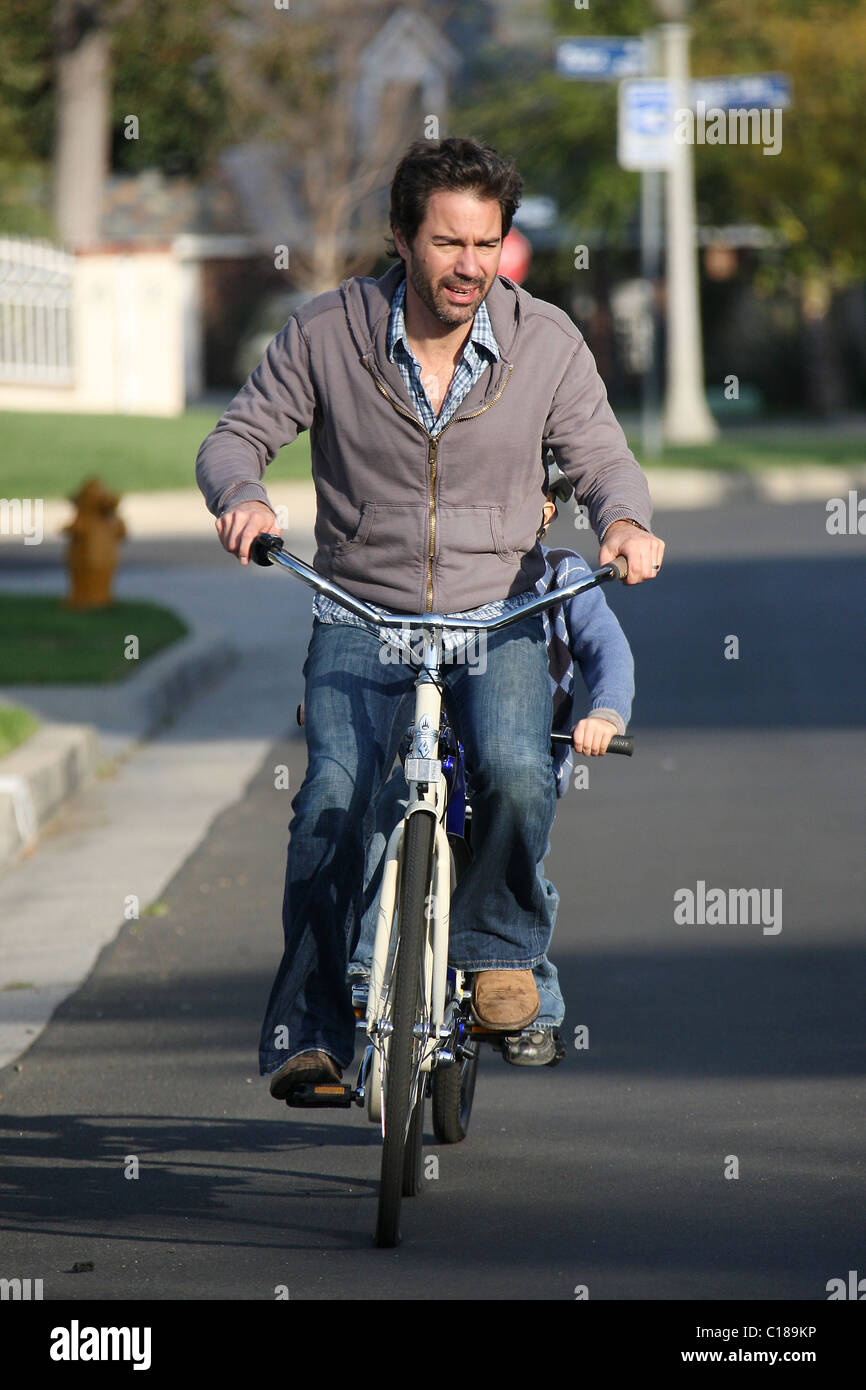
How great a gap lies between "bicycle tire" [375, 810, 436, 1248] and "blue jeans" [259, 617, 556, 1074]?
0.19 meters

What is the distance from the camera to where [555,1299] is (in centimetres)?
444

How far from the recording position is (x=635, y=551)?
4.70 meters

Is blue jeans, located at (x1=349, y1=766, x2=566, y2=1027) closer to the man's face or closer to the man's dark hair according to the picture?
the man's face

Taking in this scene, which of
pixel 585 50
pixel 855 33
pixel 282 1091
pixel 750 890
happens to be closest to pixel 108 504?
pixel 750 890

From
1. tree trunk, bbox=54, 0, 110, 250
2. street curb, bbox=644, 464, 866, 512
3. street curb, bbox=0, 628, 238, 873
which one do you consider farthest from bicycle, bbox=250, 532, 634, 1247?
tree trunk, bbox=54, 0, 110, 250

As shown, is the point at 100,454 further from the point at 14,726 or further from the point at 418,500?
the point at 418,500

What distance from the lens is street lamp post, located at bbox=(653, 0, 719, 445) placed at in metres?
33.3

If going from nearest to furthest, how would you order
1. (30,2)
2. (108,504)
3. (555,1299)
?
1. (555,1299)
2. (108,504)
3. (30,2)

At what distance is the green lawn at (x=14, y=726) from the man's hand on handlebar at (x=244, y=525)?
512 centimetres

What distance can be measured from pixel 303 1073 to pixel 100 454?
23.3 metres

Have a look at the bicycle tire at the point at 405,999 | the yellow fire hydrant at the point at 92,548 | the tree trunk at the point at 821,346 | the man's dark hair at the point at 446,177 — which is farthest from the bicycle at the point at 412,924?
the tree trunk at the point at 821,346

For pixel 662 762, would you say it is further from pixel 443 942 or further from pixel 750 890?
pixel 443 942

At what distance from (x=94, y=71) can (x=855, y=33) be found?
12.1 m

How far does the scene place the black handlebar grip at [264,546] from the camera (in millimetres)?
4629
